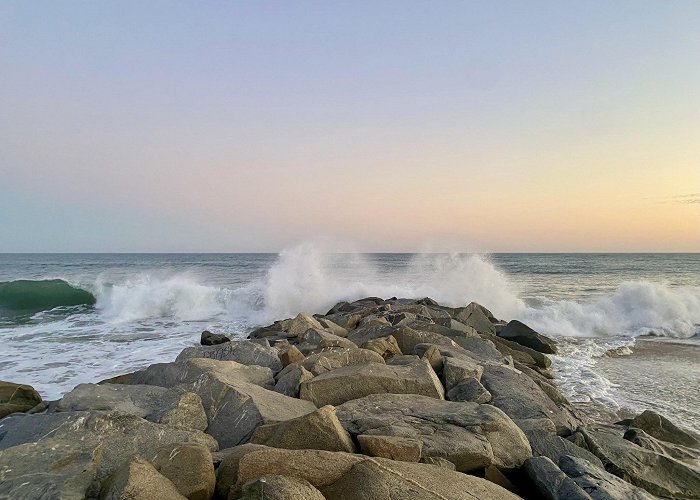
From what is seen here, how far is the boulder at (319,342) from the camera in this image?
7.18m

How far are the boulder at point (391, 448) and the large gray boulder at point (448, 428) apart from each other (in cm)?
22

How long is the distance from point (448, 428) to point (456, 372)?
1983 mm

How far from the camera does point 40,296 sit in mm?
23562

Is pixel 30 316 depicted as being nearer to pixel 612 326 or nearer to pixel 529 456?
pixel 529 456

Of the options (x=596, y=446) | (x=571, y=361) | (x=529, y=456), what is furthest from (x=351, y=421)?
(x=571, y=361)

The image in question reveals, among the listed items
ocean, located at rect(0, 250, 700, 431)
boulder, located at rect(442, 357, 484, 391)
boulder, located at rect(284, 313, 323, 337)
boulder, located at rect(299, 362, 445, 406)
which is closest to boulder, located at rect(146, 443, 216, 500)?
boulder, located at rect(299, 362, 445, 406)

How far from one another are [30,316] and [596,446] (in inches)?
766

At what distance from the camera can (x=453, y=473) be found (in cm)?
311

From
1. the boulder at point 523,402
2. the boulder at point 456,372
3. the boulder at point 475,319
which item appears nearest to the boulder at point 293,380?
the boulder at point 456,372

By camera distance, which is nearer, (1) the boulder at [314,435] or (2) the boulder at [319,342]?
(1) the boulder at [314,435]

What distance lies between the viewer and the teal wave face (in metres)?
21.6

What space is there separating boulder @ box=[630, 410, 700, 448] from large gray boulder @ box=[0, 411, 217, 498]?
16.1 ft

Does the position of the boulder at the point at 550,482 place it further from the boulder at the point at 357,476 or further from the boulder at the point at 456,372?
the boulder at the point at 456,372

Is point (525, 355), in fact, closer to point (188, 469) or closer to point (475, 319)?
point (475, 319)
